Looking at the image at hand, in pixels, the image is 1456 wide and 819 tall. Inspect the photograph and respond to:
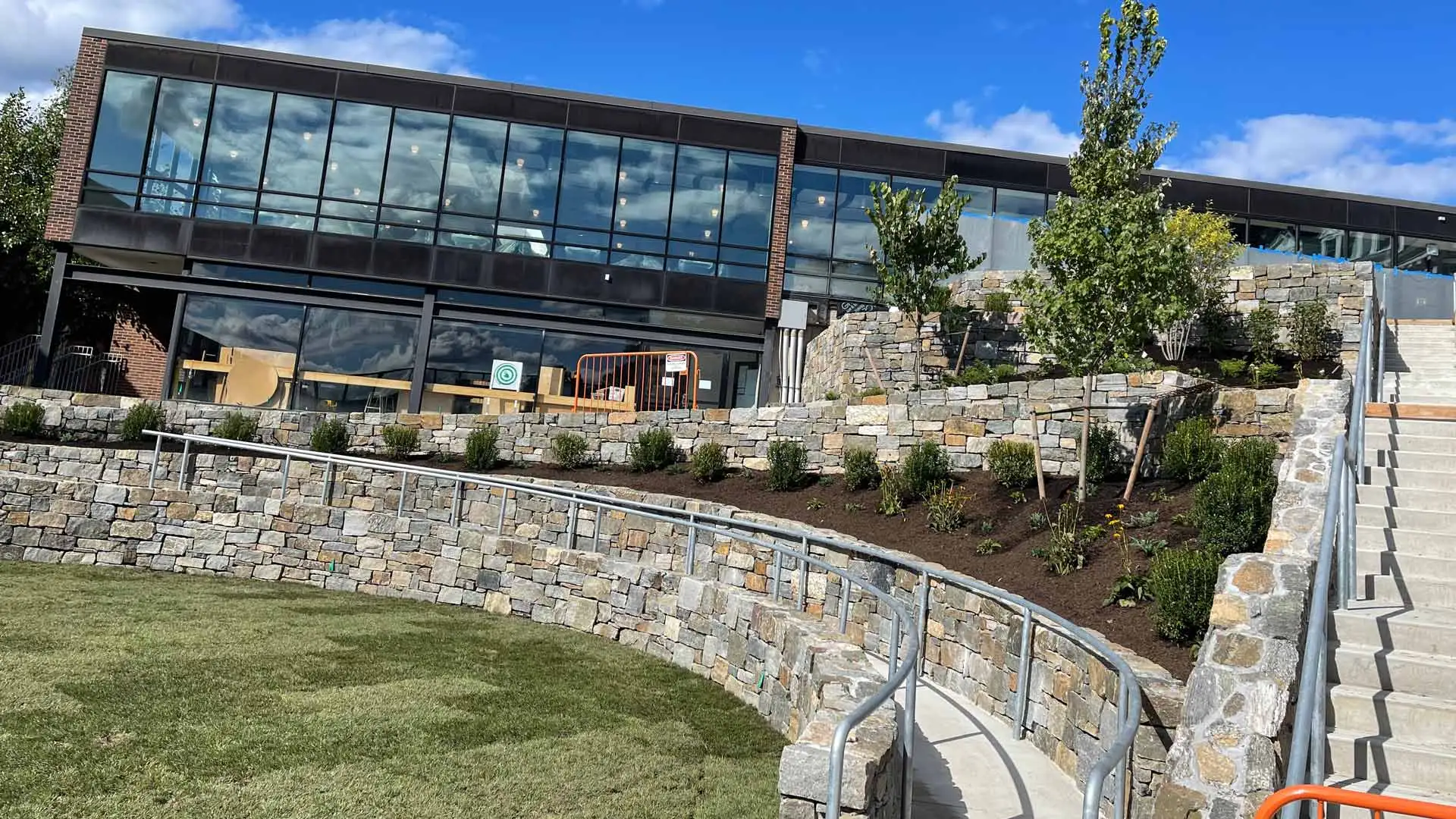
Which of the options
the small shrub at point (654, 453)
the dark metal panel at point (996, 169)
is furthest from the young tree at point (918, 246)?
the dark metal panel at point (996, 169)

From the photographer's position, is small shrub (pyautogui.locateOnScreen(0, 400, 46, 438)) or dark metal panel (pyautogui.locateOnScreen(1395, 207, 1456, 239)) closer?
small shrub (pyautogui.locateOnScreen(0, 400, 46, 438))

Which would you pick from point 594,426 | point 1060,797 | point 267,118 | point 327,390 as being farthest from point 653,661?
point 267,118

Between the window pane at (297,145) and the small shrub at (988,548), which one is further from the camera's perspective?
the window pane at (297,145)

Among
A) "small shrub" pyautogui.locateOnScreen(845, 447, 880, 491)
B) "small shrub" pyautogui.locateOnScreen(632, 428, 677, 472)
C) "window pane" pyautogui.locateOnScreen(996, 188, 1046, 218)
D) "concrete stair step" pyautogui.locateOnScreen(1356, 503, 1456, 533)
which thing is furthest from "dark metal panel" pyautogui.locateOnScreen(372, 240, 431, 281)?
"concrete stair step" pyautogui.locateOnScreen(1356, 503, 1456, 533)

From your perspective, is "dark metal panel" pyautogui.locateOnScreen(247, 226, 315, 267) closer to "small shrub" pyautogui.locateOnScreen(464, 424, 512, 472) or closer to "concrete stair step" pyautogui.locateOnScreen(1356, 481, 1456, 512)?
"small shrub" pyautogui.locateOnScreen(464, 424, 512, 472)

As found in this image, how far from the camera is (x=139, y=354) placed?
72.6 ft

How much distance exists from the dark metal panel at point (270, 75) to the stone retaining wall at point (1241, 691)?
70.3 ft

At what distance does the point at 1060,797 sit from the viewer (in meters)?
5.30

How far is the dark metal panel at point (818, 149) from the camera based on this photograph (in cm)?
2208

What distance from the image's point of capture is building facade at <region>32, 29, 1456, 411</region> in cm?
2008

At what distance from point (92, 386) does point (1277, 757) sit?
2378 cm

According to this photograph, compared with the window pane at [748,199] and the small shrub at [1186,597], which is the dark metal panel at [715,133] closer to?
the window pane at [748,199]

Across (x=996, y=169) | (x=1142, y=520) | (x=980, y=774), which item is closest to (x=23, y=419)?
(x=980, y=774)

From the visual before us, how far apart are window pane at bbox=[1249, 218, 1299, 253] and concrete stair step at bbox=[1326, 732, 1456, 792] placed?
2208 centimetres
